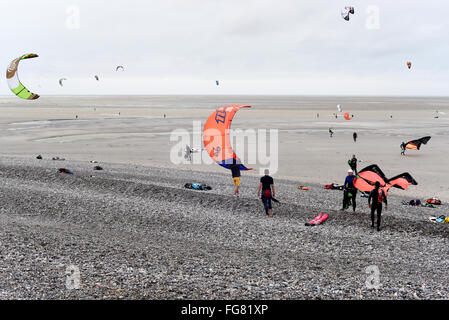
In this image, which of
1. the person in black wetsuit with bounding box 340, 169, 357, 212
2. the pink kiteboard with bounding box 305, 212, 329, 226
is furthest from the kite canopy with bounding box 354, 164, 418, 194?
the pink kiteboard with bounding box 305, 212, 329, 226

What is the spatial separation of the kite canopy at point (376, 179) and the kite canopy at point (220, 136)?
4563mm

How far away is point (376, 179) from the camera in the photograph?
679 inches

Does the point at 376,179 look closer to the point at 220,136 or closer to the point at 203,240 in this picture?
the point at 220,136

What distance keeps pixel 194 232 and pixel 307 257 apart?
4232mm

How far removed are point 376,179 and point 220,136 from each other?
645 centimetres

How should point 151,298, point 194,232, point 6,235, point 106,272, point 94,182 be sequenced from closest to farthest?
point 151,298, point 106,272, point 6,235, point 194,232, point 94,182

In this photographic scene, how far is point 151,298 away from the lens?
8.95m

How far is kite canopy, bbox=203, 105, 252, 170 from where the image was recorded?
17500mm
